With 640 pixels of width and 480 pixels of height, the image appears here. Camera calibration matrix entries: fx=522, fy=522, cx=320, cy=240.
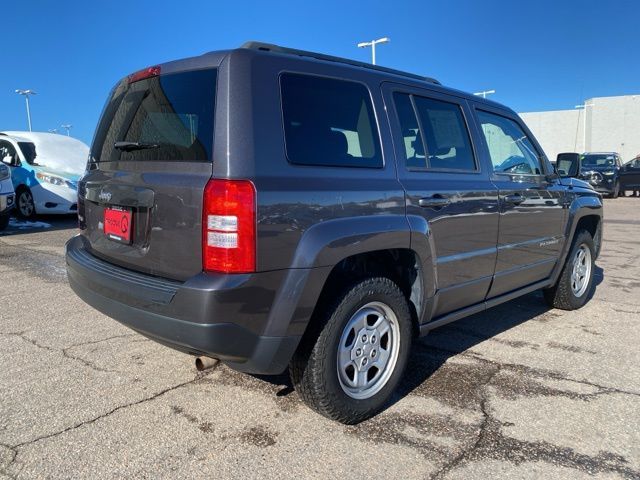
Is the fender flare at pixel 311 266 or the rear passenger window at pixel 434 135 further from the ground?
the rear passenger window at pixel 434 135

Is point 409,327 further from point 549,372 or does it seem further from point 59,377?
point 59,377

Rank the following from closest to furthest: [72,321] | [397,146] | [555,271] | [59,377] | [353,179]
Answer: [353,179] → [397,146] → [59,377] → [72,321] → [555,271]

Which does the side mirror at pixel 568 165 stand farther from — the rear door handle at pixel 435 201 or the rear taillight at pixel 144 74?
the rear taillight at pixel 144 74

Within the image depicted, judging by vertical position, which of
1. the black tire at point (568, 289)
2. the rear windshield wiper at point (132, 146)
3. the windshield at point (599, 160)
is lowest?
the black tire at point (568, 289)

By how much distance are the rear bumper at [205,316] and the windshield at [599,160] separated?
917 inches

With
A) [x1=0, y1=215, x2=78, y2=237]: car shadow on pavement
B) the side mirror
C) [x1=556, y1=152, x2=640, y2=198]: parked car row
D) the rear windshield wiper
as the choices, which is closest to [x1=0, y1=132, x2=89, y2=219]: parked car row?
[x1=0, y1=215, x2=78, y2=237]: car shadow on pavement

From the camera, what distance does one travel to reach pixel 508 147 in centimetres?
425

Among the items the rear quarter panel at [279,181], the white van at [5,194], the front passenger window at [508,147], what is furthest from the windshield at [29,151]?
the rear quarter panel at [279,181]

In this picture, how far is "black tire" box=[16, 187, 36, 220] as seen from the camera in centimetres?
1103

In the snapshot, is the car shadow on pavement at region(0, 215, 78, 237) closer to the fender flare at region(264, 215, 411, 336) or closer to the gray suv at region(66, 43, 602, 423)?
the gray suv at region(66, 43, 602, 423)

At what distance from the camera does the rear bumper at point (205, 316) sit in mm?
2301

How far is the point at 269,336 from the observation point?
2430 millimetres

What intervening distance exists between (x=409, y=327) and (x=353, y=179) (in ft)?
3.23

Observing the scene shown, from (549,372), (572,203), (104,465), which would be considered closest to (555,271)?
(572,203)
